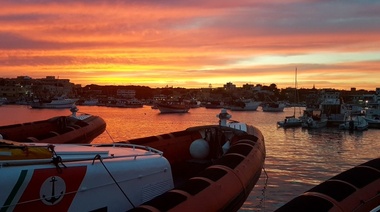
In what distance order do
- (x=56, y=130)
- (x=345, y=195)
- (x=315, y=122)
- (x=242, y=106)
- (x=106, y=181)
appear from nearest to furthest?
(x=106, y=181)
(x=345, y=195)
(x=56, y=130)
(x=315, y=122)
(x=242, y=106)

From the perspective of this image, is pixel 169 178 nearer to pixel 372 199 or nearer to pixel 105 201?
pixel 105 201

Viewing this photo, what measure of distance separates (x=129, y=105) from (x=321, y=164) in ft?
413

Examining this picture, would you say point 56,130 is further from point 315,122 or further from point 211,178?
point 315,122

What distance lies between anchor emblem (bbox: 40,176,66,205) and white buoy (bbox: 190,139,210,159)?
29.9 ft

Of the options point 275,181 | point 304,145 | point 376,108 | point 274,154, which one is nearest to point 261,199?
point 275,181

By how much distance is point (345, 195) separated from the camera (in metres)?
8.30

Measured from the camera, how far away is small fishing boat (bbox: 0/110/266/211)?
665 cm

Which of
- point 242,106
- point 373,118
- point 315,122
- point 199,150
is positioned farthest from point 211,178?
point 242,106

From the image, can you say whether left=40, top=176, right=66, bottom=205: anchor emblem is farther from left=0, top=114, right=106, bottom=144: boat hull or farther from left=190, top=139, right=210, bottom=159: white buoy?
left=0, top=114, right=106, bottom=144: boat hull

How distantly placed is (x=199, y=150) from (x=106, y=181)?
815 centimetres

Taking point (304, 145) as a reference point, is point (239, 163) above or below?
above

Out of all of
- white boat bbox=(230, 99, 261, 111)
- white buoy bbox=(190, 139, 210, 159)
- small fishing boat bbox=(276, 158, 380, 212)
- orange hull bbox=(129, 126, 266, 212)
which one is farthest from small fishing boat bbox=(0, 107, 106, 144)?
white boat bbox=(230, 99, 261, 111)

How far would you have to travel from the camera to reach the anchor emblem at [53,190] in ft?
22.2

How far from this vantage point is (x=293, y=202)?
7.73 m
